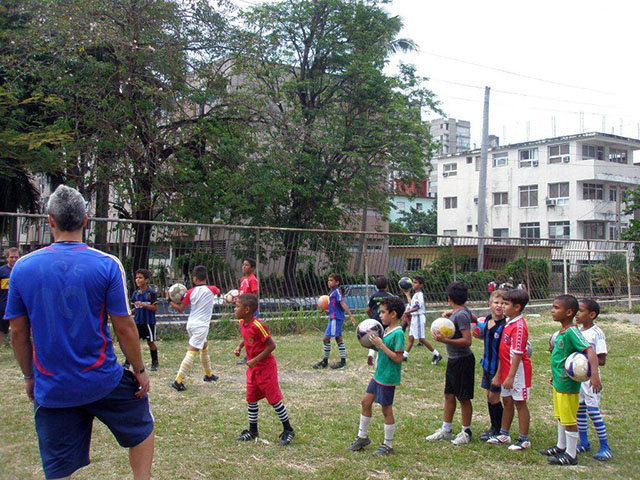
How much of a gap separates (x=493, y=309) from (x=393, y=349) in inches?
54.9

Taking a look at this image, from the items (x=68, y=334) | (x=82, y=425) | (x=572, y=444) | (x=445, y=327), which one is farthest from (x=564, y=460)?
(x=68, y=334)

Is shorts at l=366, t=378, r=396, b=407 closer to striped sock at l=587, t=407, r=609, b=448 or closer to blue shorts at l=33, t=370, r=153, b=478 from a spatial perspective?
striped sock at l=587, t=407, r=609, b=448

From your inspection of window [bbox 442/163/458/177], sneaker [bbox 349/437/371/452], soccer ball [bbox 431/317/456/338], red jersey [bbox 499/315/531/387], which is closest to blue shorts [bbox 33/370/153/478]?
sneaker [bbox 349/437/371/452]

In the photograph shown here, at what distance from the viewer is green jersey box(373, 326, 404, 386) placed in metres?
5.80

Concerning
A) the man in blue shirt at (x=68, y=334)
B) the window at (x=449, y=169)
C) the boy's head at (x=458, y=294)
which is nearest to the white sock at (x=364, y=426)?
the boy's head at (x=458, y=294)

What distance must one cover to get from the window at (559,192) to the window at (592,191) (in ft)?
3.96

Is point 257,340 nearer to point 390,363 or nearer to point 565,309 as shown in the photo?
point 390,363

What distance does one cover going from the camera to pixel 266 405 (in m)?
7.80

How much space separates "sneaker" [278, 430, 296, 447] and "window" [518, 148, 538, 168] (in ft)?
153

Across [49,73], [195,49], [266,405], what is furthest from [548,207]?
[266,405]

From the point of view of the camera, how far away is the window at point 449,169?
54469mm

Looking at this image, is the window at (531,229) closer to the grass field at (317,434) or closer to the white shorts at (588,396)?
the grass field at (317,434)

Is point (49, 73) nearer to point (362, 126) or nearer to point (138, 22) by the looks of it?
point (138, 22)

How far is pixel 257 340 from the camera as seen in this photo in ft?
21.0
